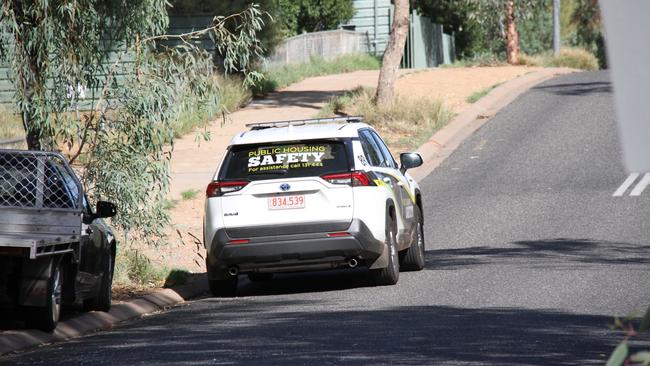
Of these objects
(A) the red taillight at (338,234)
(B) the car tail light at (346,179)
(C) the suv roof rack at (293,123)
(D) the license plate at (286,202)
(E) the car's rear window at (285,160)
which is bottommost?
(A) the red taillight at (338,234)

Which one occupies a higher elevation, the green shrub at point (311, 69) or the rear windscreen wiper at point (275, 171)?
the rear windscreen wiper at point (275, 171)

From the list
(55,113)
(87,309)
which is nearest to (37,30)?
(55,113)

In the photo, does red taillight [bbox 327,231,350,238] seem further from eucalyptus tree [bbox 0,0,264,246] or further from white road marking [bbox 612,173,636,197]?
white road marking [bbox 612,173,636,197]

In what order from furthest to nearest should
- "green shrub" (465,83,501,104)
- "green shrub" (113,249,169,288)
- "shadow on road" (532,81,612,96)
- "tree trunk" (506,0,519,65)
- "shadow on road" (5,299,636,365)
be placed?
"tree trunk" (506,0,519,65), "shadow on road" (532,81,612,96), "green shrub" (465,83,501,104), "green shrub" (113,249,169,288), "shadow on road" (5,299,636,365)

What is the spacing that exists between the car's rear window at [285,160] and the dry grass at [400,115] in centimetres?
1359

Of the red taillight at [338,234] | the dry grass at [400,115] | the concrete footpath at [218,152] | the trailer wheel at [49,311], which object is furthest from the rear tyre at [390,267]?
the dry grass at [400,115]

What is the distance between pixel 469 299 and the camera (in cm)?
1252

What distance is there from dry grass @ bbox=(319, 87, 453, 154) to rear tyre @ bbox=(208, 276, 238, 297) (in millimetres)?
13194

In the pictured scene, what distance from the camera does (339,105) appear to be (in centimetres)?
3069

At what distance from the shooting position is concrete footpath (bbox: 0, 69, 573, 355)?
11.7 m

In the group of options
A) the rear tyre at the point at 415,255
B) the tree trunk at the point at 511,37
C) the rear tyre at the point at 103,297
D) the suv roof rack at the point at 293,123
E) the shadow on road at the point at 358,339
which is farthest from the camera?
the tree trunk at the point at 511,37

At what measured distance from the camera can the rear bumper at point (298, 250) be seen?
517 inches

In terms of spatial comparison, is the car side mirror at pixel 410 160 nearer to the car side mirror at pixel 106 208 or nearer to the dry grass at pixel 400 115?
the car side mirror at pixel 106 208

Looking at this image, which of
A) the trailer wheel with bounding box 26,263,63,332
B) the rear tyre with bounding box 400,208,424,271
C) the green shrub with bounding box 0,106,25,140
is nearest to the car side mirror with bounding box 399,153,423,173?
the rear tyre with bounding box 400,208,424,271
